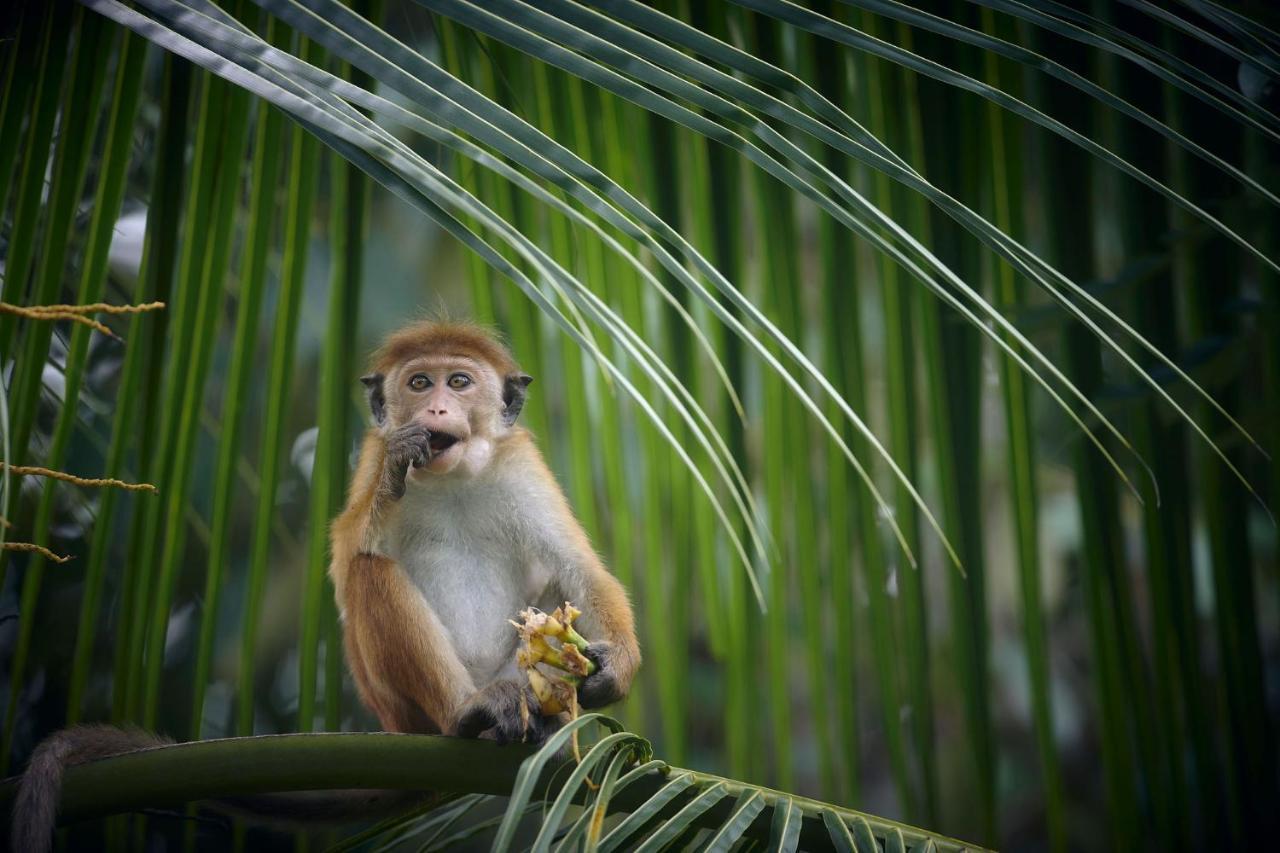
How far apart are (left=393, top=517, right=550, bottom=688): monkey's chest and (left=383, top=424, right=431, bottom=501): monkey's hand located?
17 centimetres

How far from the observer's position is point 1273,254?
1.61 metres

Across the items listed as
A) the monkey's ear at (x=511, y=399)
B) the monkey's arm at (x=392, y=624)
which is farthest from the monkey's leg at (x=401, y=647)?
the monkey's ear at (x=511, y=399)

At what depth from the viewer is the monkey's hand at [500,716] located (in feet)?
5.28

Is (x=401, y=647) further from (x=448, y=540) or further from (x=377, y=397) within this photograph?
(x=377, y=397)

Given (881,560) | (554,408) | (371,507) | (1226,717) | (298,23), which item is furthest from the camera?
(554,408)

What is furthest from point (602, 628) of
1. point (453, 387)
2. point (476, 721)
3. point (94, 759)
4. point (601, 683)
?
point (94, 759)

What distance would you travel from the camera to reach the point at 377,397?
2098 millimetres

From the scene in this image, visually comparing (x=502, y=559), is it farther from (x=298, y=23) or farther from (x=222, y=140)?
(x=298, y=23)

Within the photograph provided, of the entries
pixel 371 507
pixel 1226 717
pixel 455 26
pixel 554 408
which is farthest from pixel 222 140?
pixel 554 408

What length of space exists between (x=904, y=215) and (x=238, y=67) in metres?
1.05

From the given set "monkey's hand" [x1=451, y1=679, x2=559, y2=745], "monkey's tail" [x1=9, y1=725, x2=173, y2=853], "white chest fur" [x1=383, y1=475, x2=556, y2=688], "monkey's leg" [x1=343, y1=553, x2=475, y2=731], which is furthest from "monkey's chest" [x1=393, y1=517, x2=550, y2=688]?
"monkey's tail" [x1=9, y1=725, x2=173, y2=853]

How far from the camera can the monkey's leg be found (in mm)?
1837

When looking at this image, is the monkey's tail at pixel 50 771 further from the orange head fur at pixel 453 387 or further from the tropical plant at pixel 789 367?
the orange head fur at pixel 453 387

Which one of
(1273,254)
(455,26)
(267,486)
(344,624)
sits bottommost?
(344,624)
